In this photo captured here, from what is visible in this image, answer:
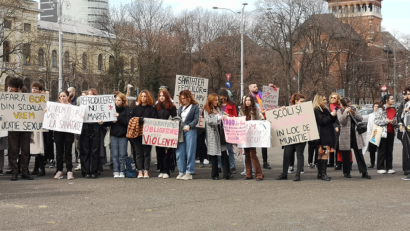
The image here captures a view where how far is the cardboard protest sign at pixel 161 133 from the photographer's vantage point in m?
12.5

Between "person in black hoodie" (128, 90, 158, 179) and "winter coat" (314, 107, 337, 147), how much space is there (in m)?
3.60

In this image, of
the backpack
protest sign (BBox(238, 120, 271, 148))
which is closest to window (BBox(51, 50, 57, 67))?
the backpack

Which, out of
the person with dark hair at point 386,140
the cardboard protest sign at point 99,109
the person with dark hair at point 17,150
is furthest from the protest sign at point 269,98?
the person with dark hair at point 17,150

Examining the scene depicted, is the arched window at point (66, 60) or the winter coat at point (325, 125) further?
the arched window at point (66, 60)

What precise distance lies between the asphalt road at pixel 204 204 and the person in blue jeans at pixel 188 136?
12.9 inches

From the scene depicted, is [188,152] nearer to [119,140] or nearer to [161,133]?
[161,133]

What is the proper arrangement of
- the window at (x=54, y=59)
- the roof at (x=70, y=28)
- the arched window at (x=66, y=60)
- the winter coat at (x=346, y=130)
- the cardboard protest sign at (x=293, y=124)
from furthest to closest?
1. the roof at (x=70, y=28)
2. the window at (x=54, y=59)
3. the arched window at (x=66, y=60)
4. the winter coat at (x=346, y=130)
5. the cardboard protest sign at (x=293, y=124)

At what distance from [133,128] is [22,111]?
2441 millimetres

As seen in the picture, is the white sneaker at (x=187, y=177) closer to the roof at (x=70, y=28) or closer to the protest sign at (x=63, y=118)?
the protest sign at (x=63, y=118)

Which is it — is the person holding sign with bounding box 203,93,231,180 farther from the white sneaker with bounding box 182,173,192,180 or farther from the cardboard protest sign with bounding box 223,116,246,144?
the white sneaker with bounding box 182,173,192,180

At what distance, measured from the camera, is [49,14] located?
106 feet

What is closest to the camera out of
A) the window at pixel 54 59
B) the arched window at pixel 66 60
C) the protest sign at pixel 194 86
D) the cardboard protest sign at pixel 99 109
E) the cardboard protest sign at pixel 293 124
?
the cardboard protest sign at pixel 293 124

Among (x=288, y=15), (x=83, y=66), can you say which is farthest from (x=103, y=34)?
(x=288, y=15)

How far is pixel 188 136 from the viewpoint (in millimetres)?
12477
